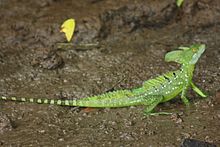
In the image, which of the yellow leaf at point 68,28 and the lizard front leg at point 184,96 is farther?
the yellow leaf at point 68,28

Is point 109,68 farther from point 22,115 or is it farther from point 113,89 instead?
point 22,115

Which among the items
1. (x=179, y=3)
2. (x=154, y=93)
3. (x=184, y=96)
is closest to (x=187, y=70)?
(x=184, y=96)

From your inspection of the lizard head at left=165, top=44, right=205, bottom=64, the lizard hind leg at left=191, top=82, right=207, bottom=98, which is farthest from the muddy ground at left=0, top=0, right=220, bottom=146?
the lizard head at left=165, top=44, right=205, bottom=64

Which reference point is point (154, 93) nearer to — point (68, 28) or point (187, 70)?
point (187, 70)

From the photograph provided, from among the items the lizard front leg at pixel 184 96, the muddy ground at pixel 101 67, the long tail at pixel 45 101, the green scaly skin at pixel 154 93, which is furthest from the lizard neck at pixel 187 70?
the long tail at pixel 45 101

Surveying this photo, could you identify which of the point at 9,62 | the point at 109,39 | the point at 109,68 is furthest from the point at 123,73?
the point at 9,62

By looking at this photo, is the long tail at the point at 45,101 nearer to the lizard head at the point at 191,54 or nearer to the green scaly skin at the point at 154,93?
the green scaly skin at the point at 154,93

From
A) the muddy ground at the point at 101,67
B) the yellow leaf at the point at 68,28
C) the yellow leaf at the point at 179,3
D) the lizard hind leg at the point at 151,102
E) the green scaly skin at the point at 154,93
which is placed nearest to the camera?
the muddy ground at the point at 101,67
